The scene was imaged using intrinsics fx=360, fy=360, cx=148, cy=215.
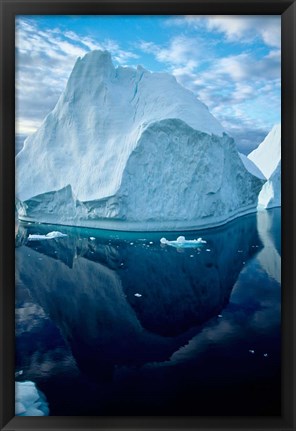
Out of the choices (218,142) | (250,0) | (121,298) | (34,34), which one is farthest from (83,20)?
(218,142)

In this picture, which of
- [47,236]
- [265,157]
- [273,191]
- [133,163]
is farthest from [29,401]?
[133,163]

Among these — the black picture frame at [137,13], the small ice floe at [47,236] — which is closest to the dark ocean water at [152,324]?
the small ice floe at [47,236]

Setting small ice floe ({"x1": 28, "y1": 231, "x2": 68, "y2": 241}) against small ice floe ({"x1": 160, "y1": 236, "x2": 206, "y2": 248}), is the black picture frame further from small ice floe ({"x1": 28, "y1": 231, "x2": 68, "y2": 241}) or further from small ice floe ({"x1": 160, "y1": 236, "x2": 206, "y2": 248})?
small ice floe ({"x1": 160, "y1": 236, "x2": 206, "y2": 248})

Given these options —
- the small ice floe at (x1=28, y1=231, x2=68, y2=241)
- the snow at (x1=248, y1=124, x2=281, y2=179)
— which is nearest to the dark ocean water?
the small ice floe at (x1=28, y1=231, x2=68, y2=241)

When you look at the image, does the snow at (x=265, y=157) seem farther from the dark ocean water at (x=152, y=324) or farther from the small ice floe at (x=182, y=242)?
the small ice floe at (x=182, y=242)

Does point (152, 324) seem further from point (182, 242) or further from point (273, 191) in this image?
point (273, 191)
